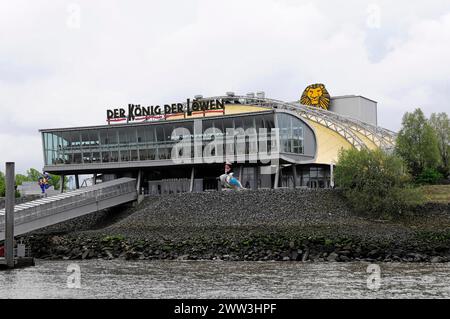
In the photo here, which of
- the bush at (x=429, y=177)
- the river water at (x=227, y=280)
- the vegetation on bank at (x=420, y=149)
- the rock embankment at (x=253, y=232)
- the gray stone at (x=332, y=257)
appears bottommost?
the river water at (x=227, y=280)

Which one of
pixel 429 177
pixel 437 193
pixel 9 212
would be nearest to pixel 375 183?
→ pixel 437 193

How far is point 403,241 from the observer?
169 feet

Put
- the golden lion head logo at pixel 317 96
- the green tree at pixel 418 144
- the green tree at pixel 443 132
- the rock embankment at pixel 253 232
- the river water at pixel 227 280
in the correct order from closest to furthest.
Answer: the river water at pixel 227 280 → the rock embankment at pixel 253 232 → the green tree at pixel 418 144 → the green tree at pixel 443 132 → the golden lion head logo at pixel 317 96

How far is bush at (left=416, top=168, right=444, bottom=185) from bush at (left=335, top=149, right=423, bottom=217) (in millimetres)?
10436

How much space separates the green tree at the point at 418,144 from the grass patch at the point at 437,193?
8371 millimetres

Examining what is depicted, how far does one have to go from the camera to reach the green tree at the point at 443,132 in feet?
276

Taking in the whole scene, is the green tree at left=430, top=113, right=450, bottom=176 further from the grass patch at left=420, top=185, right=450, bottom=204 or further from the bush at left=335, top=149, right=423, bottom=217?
the bush at left=335, top=149, right=423, bottom=217

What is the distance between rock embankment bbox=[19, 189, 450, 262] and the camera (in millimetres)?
49625

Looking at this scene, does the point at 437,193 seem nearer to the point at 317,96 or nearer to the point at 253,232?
the point at 253,232

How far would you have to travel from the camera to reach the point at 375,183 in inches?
2418

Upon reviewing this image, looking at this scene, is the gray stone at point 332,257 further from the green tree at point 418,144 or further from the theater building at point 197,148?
the green tree at point 418,144

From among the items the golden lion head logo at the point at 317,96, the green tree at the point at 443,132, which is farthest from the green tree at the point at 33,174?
the green tree at the point at 443,132
